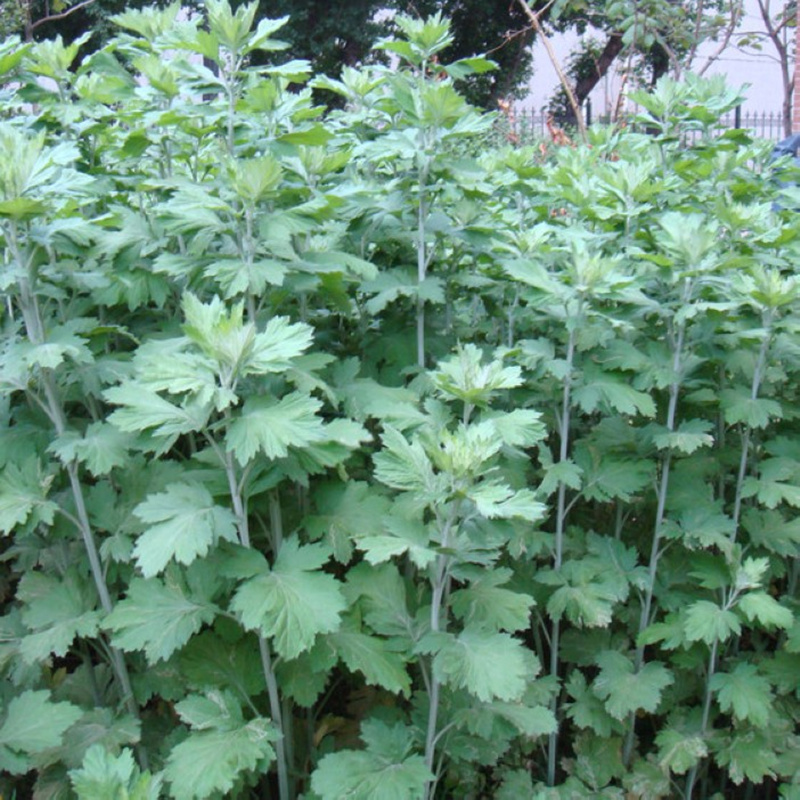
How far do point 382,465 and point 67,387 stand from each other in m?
0.98

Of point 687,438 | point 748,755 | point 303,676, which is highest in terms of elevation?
point 687,438

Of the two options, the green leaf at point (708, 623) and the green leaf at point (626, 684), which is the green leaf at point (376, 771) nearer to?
the green leaf at point (626, 684)

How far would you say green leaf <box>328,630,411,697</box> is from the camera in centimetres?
214

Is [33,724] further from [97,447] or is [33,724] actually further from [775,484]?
[775,484]

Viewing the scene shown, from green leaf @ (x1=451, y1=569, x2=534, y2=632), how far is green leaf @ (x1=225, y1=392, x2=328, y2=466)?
58 centimetres

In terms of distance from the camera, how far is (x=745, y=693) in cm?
263

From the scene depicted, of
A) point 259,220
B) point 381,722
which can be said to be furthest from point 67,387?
point 381,722

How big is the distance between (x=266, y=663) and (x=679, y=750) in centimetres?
129

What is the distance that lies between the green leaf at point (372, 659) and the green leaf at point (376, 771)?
0.46ft

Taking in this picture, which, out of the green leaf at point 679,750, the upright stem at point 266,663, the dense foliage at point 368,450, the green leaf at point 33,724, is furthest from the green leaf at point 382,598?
the green leaf at point 679,750

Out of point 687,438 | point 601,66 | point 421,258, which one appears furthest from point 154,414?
point 601,66

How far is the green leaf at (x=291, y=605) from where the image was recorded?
1.96 meters

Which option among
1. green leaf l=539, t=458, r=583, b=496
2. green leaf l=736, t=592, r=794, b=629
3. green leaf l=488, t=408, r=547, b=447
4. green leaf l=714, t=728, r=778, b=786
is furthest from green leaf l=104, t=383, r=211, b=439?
green leaf l=714, t=728, r=778, b=786

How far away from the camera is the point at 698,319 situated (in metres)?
2.73
